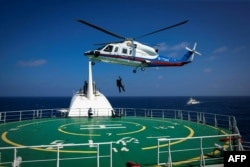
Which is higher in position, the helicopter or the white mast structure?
the helicopter

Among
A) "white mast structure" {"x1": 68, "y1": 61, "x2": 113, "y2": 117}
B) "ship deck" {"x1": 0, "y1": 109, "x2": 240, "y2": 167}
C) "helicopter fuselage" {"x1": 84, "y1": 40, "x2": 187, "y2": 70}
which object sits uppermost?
"helicopter fuselage" {"x1": 84, "y1": 40, "x2": 187, "y2": 70}

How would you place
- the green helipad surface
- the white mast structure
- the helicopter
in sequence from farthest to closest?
the white mast structure → the helicopter → the green helipad surface

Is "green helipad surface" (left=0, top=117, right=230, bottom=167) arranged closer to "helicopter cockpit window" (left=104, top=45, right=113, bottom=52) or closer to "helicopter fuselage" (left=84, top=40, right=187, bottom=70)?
"helicopter fuselage" (left=84, top=40, right=187, bottom=70)

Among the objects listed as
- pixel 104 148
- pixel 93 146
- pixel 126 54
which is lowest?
pixel 104 148

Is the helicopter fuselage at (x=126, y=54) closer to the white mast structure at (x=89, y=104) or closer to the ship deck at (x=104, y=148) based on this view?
the ship deck at (x=104, y=148)

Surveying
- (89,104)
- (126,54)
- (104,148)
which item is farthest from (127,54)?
(89,104)

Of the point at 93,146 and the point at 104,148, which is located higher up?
the point at 93,146

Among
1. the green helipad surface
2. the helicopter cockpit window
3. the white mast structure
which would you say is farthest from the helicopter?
the white mast structure

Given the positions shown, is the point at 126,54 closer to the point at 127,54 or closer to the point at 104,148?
the point at 127,54

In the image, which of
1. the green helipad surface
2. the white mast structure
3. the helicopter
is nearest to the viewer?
the green helipad surface
